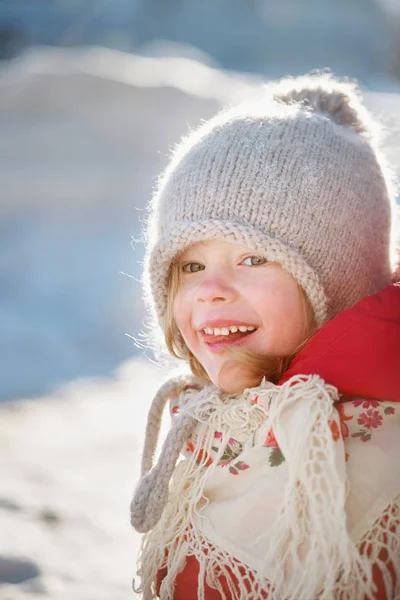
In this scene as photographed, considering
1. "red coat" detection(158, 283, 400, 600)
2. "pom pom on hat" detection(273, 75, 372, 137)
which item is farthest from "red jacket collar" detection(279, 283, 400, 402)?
"pom pom on hat" detection(273, 75, 372, 137)

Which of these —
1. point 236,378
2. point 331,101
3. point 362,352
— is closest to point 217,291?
point 236,378

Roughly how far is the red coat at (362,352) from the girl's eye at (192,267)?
0.95 feet

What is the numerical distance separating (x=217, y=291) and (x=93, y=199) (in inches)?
96.9

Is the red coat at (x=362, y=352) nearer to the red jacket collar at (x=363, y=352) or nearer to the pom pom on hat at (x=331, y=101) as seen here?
the red jacket collar at (x=363, y=352)

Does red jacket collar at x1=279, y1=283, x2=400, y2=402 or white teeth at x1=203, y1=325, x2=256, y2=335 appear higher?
white teeth at x1=203, y1=325, x2=256, y2=335

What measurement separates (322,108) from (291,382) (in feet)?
2.08

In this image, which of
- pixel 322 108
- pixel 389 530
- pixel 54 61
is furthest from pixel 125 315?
pixel 54 61

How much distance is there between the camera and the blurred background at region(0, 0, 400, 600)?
5.17 feet

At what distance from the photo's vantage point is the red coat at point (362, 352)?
3.29 feet

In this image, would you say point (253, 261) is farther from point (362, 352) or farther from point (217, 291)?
point (362, 352)

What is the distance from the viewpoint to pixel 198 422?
1175mm

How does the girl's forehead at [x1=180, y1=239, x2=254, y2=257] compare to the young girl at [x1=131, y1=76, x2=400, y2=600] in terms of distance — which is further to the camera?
the girl's forehead at [x1=180, y1=239, x2=254, y2=257]

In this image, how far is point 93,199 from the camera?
3.48 meters

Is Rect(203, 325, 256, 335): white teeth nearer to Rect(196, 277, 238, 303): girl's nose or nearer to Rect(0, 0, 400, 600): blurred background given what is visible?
Rect(196, 277, 238, 303): girl's nose
